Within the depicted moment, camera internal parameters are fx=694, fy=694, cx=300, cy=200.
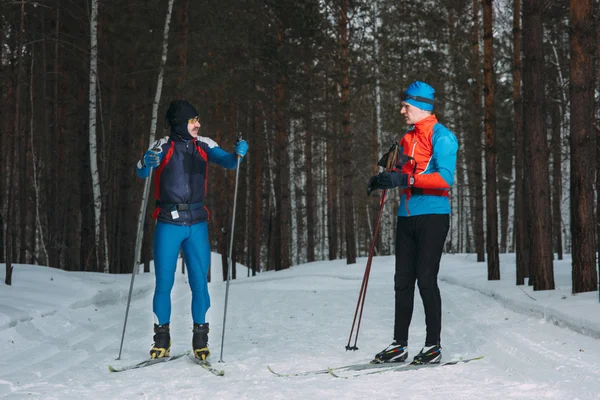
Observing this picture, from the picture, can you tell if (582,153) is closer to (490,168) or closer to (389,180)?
(389,180)

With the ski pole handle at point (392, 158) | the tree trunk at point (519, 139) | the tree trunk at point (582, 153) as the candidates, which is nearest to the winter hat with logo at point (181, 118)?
the ski pole handle at point (392, 158)

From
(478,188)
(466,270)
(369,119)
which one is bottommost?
(466,270)

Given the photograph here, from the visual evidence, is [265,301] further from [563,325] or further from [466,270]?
[466,270]

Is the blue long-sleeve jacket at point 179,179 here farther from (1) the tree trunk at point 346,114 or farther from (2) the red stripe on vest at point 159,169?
(1) the tree trunk at point 346,114

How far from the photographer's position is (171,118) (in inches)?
258

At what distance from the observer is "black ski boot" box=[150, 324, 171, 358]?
243 inches

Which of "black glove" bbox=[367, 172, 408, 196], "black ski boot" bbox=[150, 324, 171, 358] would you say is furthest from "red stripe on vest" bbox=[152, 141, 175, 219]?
"black glove" bbox=[367, 172, 408, 196]

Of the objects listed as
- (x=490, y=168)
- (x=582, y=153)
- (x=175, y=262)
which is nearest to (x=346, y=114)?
(x=490, y=168)

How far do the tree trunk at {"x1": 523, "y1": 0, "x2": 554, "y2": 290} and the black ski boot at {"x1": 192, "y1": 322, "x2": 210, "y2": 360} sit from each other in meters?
6.68

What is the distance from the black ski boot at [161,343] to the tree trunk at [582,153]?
6.05 meters

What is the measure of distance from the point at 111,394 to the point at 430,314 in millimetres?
2656

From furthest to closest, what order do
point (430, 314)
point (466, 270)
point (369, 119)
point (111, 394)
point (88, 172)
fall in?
1. point (369, 119)
2. point (466, 270)
3. point (88, 172)
4. point (430, 314)
5. point (111, 394)

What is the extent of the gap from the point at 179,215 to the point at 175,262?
1.41ft

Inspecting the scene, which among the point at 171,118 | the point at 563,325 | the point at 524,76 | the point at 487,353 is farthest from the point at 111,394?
the point at 524,76
